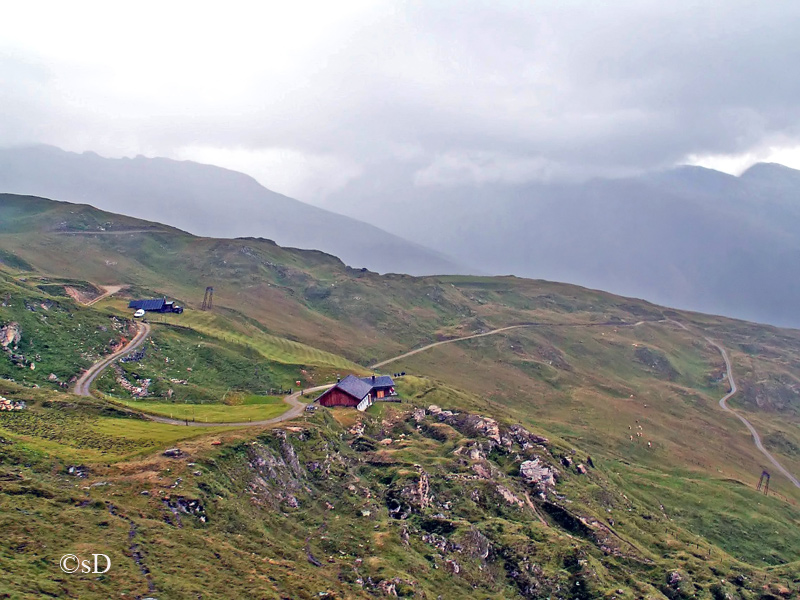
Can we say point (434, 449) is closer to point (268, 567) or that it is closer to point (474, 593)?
point (474, 593)

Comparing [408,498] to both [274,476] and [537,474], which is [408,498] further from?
[537,474]

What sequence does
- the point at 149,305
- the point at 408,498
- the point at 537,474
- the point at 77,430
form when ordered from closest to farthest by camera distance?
the point at 77,430
the point at 408,498
the point at 537,474
the point at 149,305

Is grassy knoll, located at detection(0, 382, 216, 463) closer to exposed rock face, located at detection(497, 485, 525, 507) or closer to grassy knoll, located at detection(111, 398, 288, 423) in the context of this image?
A: grassy knoll, located at detection(111, 398, 288, 423)

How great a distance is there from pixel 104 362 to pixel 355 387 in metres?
38.1

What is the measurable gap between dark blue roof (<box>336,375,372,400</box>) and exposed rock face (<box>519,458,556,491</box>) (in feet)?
→ 83.6

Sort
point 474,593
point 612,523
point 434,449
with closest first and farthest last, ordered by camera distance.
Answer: point 474,593 → point 612,523 → point 434,449

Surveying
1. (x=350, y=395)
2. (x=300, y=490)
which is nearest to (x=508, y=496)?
(x=300, y=490)

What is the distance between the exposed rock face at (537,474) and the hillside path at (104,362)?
187ft

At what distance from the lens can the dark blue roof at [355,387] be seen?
253 ft

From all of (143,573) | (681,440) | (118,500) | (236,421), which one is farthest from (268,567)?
(681,440)

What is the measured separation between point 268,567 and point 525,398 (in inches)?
5210

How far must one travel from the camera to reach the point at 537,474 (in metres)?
66.3

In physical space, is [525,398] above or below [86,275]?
below

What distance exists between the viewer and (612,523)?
61.0 metres
